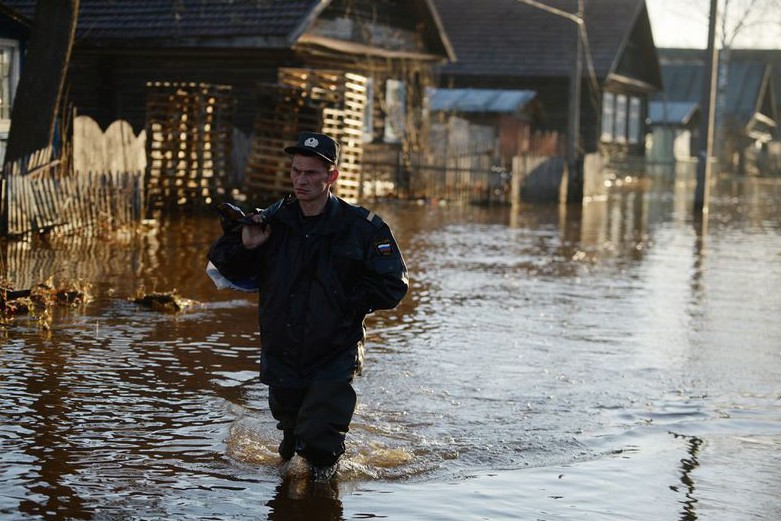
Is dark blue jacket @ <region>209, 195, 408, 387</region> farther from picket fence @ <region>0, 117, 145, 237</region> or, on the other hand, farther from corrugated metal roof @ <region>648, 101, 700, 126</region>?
corrugated metal roof @ <region>648, 101, 700, 126</region>

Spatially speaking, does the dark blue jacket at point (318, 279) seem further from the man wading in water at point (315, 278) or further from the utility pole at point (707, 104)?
the utility pole at point (707, 104)

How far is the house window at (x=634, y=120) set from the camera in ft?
151

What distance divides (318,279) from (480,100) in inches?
1257

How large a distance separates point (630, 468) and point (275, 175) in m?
15.6

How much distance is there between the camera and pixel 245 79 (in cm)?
2567

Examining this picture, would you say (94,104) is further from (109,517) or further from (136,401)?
(109,517)

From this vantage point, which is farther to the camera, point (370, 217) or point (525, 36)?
point (525, 36)

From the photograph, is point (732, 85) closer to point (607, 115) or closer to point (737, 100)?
point (737, 100)

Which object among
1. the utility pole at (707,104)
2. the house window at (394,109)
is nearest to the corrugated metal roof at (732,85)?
the house window at (394,109)

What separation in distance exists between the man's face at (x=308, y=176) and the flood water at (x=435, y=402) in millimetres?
1369

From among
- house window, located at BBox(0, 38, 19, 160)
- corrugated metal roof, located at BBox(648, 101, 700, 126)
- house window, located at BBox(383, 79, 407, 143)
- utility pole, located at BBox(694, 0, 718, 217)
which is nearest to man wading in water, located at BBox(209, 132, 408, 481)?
house window, located at BBox(0, 38, 19, 160)

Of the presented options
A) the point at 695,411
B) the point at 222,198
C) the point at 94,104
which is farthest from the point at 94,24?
the point at 695,411

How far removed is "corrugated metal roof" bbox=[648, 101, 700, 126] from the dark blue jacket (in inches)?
1959

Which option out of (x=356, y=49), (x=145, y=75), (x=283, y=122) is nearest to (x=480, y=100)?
(x=356, y=49)
